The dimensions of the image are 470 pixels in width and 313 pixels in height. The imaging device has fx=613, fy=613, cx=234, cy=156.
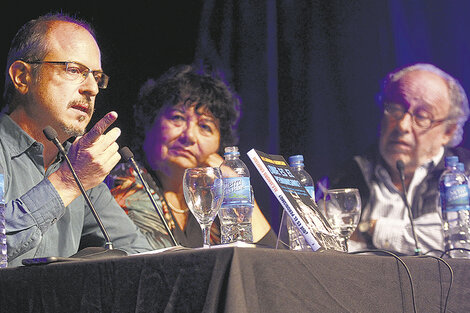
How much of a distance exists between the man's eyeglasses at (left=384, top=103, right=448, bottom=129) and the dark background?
0.22 feet

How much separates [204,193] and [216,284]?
1.25 ft

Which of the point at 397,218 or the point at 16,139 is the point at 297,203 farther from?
the point at 397,218

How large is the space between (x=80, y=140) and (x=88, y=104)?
1.50ft

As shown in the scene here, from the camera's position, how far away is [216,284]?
77cm

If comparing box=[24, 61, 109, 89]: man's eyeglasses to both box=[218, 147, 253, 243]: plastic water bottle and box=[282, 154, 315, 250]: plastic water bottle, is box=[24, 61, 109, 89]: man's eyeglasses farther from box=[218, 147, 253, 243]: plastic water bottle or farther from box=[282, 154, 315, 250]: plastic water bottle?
box=[282, 154, 315, 250]: plastic water bottle

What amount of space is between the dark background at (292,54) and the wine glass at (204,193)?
1.58 m

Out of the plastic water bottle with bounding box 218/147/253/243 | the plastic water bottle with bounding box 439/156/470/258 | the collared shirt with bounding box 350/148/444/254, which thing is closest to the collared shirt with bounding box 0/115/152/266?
the plastic water bottle with bounding box 218/147/253/243

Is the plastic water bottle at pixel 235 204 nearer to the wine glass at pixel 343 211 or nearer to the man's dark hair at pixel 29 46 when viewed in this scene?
the wine glass at pixel 343 211

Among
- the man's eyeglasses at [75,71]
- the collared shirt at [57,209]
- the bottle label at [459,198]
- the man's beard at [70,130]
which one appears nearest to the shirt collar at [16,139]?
the collared shirt at [57,209]

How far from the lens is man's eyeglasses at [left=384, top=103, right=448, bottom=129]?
283 cm

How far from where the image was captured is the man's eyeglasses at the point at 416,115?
283 centimetres

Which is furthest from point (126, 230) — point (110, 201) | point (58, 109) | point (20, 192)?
point (58, 109)

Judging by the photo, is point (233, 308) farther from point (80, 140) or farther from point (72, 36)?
point (72, 36)

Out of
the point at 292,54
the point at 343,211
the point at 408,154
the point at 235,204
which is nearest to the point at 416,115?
the point at 408,154
